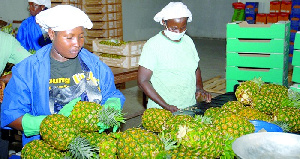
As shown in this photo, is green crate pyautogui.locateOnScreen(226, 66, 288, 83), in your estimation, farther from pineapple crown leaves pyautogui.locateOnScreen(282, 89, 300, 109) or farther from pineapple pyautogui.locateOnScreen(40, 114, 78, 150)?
pineapple pyautogui.locateOnScreen(40, 114, 78, 150)

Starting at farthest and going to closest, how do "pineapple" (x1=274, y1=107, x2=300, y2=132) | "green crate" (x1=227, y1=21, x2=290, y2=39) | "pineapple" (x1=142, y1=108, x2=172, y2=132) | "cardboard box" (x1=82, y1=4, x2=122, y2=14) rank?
"cardboard box" (x1=82, y1=4, x2=122, y2=14)
"green crate" (x1=227, y1=21, x2=290, y2=39)
"pineapple" (x1=274, y1=107, x2=300, y2=132)
"pineapple" (x1=142, y1=108, x2=172, y2=132)

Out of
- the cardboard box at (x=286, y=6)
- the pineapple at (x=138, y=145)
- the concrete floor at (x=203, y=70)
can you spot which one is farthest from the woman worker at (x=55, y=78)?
the cardboard box at (x=286, y=6)

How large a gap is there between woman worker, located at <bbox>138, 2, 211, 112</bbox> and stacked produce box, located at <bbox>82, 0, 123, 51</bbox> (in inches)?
257

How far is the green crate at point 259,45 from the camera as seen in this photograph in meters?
5.20

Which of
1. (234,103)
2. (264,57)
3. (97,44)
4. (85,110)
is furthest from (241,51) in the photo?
(85,110)

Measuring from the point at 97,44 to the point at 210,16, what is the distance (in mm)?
10519

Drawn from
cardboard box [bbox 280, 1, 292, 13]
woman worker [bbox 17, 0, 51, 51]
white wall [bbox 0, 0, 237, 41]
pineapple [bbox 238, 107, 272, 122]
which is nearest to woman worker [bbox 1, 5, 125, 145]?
pineapple [bbox 238, 107, 272, 122]

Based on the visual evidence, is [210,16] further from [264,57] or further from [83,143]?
[83,143]

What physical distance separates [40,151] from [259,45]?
14.2ft

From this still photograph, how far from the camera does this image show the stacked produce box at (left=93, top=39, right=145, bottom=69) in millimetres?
5988

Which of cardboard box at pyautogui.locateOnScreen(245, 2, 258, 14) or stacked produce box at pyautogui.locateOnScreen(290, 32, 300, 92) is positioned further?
cardboard box at pyautogui.locateOnScreen(245, 2, 258, 14)

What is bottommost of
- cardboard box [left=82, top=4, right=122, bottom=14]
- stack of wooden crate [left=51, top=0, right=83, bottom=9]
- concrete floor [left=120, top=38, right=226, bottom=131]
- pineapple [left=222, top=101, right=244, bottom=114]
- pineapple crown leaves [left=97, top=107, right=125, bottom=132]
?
concrete floor [left=120, top=38, right=226, bottom=131]

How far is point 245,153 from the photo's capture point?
1.68 metres

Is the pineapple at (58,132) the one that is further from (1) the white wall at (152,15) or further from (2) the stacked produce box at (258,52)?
(1) the white wall at (152,15)
